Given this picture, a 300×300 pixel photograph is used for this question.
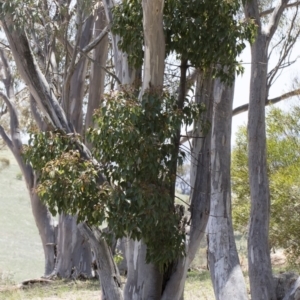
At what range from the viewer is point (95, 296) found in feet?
40.5

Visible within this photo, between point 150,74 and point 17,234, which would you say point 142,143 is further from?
point 17,234

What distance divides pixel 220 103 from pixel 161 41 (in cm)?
134

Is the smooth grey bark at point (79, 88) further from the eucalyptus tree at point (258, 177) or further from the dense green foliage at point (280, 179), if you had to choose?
the eucalyptus tree at point (258, 177)

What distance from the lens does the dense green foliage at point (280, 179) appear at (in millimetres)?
14320

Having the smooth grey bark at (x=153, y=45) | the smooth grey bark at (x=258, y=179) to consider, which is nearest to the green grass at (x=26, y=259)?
the smooth grey bark at (x=258, y=179)

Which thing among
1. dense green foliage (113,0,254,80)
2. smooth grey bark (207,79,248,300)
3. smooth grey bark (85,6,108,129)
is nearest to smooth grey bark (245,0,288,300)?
smooth grey bark (207,79,248,300)

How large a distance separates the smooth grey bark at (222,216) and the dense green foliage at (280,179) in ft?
17.9

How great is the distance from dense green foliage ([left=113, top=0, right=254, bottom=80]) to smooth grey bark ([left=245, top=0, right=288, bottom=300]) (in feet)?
3.01

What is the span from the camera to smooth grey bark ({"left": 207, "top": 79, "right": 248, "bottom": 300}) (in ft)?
28.6

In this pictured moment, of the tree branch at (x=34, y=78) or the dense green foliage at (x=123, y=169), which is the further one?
the tree branch at (x=34, y=78)

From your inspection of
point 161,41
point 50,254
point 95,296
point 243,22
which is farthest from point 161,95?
point 50,254

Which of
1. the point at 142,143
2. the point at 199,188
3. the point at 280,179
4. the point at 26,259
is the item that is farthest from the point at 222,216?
the point at 26,259

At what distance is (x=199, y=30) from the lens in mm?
8195

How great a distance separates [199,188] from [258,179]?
0.75 metres
